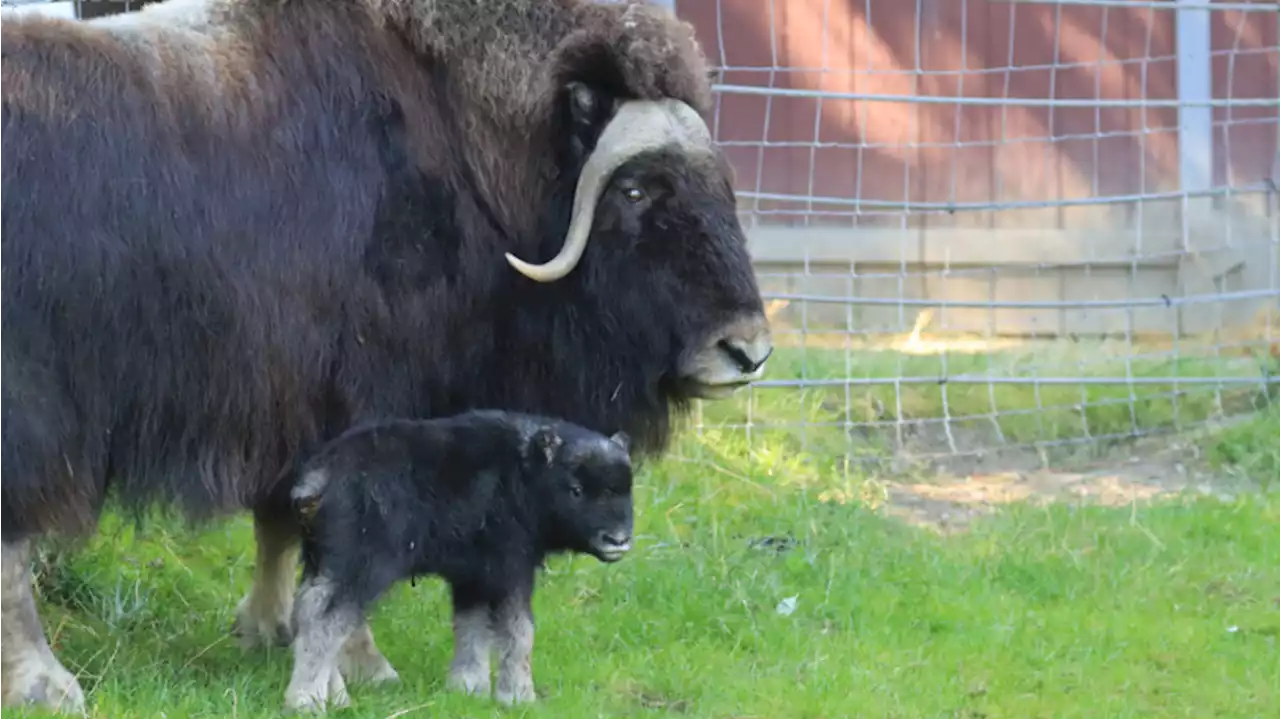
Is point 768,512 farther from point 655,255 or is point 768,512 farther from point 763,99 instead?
point 763,99

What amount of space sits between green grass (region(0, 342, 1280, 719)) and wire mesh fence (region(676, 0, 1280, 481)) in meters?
1.83

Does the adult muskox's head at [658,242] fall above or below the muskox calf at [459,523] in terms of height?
above

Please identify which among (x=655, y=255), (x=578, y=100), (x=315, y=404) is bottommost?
(x=315, y=404)

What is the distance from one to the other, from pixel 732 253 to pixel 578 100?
471 millimetres

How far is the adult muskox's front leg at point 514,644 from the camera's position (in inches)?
125

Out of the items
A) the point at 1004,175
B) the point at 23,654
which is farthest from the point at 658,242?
the point at 1004,175

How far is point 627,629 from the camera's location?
391cm

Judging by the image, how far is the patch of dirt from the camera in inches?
206

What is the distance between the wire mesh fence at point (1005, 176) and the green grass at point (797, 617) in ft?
5.85

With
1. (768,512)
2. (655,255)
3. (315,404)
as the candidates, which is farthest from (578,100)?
(768,512)

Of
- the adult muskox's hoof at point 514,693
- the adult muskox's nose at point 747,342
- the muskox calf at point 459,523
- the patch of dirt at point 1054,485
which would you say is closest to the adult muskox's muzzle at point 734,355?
the adult muskox's nose at point 747,342

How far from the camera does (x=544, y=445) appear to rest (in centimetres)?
320

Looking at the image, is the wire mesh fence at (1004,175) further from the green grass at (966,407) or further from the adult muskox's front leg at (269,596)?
the adult muskox's front leg at (269,596)

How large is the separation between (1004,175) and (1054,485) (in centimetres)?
325
